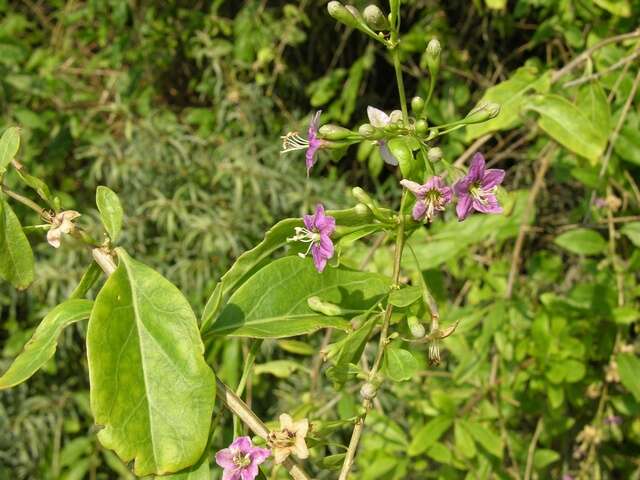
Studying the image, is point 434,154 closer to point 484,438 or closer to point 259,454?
point 259,454

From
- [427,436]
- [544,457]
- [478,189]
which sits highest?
[478,189]

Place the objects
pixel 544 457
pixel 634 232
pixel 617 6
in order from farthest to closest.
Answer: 1. pixel 544 457
2. pixel 617 6
3. pixel 634 232

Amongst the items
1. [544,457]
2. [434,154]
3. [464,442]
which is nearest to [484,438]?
[464,442]

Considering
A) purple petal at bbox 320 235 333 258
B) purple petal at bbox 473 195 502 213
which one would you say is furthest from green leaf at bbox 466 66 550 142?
purple petal at bbox 320 235 333 258

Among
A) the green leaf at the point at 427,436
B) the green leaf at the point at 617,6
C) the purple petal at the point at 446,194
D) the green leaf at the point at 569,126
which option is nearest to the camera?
the purple petal at the point at 446,194

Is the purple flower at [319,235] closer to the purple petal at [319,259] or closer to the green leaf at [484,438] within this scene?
the purple petal at [319,259]

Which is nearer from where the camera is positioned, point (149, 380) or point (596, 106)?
point (149, 380)

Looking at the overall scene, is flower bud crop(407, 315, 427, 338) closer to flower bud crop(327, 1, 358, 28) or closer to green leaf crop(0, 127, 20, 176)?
flower bud crop(327, 1, 358, 28)

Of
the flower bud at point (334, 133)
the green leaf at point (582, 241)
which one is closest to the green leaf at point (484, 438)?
the green leaf at point (582, 241)
